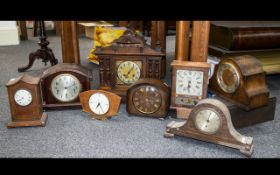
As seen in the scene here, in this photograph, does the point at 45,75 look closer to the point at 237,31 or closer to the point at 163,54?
the point at 163,54

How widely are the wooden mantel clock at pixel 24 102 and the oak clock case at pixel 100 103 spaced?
14.7 inches

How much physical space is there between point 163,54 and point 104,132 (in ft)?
2.89

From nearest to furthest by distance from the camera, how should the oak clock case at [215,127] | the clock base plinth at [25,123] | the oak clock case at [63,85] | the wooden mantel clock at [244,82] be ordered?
the oak clock case at [215,127] < the wooden mantel clock at [244,82] < the clock base plinth at [25,123] < the oak clock case at [63,85]

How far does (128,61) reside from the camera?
2754mm

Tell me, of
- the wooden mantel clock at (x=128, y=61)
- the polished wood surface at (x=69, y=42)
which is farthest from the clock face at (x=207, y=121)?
the polished wood surface at (x=69, y=42)

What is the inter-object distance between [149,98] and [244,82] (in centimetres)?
75

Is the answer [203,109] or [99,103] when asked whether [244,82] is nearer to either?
[203,109]

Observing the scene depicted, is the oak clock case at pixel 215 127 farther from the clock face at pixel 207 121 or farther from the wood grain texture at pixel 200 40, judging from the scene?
the wood grain texture at pixel 200 40

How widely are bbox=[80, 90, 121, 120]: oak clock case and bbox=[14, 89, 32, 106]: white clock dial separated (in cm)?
42

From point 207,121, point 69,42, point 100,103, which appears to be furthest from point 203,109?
point 69,42

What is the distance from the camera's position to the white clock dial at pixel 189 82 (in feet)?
7.97

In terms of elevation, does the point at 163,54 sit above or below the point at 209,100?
above

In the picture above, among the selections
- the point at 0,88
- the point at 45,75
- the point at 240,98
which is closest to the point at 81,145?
→ the point at 45,75
